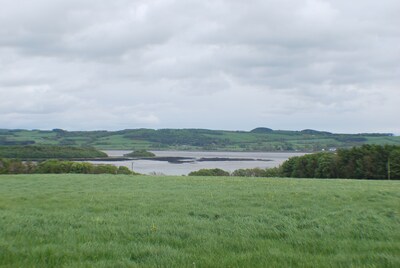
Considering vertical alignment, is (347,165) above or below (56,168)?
above

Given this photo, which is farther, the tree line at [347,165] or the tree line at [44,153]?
the tree line at [44,153]

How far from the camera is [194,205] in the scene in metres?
14.2

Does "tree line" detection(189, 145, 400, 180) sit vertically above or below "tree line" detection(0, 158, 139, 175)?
above

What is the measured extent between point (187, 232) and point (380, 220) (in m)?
5.32

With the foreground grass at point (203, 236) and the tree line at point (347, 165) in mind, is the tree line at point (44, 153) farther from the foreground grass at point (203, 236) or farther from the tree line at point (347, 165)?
the foreground grass at point (203, 236)

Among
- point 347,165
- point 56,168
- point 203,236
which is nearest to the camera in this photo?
point 203,236

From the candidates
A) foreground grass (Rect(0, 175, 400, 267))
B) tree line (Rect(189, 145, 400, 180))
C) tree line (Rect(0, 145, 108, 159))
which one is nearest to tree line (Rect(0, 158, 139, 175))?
tree line (Rect(189, 145, 400, 180))

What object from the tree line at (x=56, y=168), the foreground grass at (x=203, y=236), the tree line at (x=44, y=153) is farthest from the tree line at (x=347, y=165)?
the tree line at (x=44, y=153)

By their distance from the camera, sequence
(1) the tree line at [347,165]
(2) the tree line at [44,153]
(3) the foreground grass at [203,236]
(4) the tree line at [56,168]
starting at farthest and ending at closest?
(2) the tree line at [44,153], (4) the tree line at [56,168], (1) the tree line at [347,165], (3) the foreground grass at [203,236]

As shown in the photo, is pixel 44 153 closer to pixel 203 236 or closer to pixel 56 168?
pixel 56 168

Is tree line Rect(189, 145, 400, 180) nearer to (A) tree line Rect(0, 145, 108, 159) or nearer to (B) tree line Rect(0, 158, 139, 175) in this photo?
(B) tree line Rect(0, 158, 139, 175)

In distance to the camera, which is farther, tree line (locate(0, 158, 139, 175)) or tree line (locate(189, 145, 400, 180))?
tree line (locate(0, 158, 139, 175))

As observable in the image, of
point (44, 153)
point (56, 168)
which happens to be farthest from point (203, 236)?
point (44, 153)

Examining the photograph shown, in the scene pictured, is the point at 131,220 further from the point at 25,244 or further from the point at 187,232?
the point at 25,244
